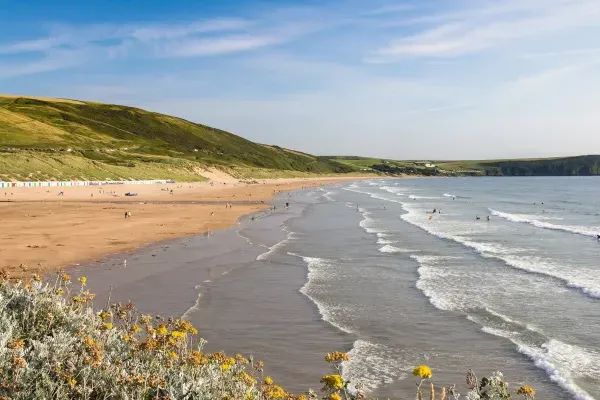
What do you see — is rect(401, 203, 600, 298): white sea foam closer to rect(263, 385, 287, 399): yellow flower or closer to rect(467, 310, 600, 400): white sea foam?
rect(467, 310, 600, 400): white sea foam

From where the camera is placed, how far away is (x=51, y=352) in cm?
586

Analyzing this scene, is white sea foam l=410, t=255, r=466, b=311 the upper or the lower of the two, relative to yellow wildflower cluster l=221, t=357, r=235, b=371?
lower

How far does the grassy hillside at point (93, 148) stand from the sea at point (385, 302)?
2180 inches

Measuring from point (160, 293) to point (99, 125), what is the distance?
Result: 554 feet

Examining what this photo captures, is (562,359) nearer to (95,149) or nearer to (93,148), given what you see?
(95,149)

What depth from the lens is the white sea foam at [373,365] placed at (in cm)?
919

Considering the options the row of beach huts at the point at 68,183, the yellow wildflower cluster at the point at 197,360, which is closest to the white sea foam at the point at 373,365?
the yellow wildflower cluster at the point at 197,360

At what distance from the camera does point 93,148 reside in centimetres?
11131

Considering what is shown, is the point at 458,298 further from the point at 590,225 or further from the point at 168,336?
the point at 590,225

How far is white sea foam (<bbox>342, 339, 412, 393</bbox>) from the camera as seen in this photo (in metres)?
9.19

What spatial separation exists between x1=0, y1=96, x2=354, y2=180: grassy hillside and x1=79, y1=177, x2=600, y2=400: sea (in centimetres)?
5538

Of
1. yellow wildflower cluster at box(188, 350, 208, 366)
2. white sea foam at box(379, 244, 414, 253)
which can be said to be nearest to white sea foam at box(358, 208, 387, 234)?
white sea foam at box(379, 244, 414, 253)

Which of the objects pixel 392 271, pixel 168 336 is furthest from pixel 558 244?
pixel 168 336

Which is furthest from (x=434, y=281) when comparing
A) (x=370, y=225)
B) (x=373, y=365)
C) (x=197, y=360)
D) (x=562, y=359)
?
(x=370, y=225)
